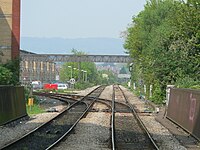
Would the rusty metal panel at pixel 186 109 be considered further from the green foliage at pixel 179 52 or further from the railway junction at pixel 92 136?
the green foliage at pixel 179 52

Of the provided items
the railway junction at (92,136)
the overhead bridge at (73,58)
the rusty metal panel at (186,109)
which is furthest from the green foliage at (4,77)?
the overhead bridge at (73,58)

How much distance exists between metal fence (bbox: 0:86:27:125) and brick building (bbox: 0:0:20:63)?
2693 centimetres

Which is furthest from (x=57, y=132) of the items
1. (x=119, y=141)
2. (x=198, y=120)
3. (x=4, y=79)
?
(x=4, y=79)

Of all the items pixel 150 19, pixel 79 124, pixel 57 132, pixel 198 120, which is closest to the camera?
Result: pixel 198 120

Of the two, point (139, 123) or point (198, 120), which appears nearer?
point (198, 120)

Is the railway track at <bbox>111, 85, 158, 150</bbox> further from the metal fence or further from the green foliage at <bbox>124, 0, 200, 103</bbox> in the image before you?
the green foliage at <bbox>124, 0, 200, 103</bbox>

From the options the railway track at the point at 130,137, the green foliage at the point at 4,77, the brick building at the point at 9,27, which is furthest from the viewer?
the brick building at the point at 9,27

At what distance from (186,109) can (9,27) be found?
117 feet

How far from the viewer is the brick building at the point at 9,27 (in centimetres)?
5263

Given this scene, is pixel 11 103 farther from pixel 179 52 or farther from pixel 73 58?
pixel 73 58

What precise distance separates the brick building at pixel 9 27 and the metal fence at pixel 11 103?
26.9m

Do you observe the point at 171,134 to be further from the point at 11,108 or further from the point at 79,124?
the point at 11,108

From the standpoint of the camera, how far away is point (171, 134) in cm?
1923

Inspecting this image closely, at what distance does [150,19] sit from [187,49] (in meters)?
28.3
